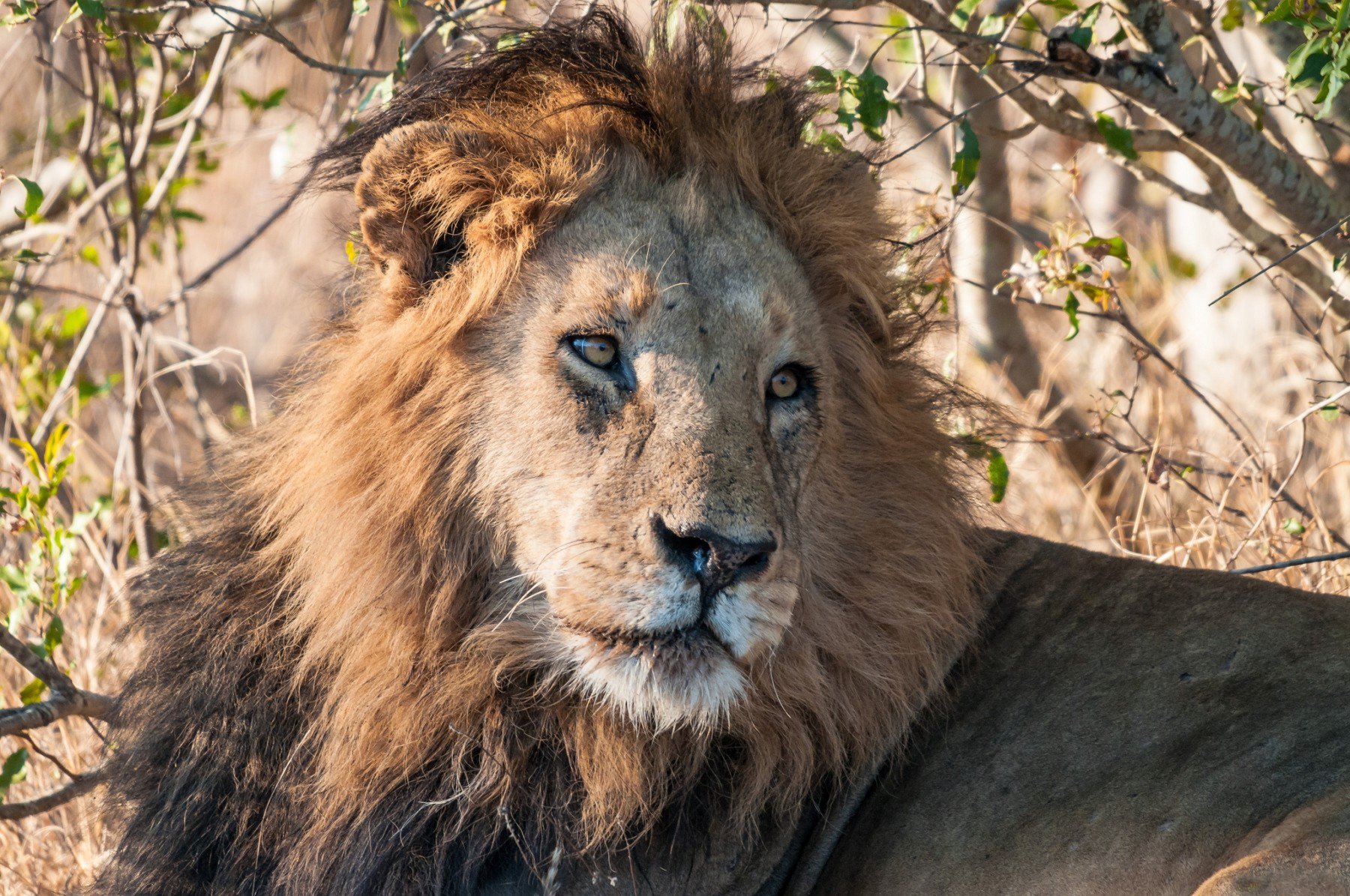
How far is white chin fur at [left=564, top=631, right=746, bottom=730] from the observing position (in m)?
2.84

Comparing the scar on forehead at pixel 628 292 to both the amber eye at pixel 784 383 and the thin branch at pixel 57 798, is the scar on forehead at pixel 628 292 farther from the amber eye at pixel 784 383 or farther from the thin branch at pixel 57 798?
the thin branch at pixel 57 798

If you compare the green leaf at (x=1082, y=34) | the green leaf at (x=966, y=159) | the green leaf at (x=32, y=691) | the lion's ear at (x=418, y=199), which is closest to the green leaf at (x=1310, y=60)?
the green leaf at (x=1082, y=34)

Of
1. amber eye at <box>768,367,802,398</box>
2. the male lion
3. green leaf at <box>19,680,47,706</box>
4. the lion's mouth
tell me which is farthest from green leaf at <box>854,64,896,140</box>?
green leaf at <box>19,680,47,706</box>

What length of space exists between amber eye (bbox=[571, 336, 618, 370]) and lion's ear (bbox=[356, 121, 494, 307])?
0.42 m

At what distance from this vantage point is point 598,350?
123 inches

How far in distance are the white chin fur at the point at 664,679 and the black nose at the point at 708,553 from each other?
0.15m

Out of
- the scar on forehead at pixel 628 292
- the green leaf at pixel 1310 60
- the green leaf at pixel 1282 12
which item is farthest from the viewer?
the green leaf at pixel 1282 12

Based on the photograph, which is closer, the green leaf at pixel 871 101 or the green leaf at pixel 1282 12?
the green leaf at pixel 1282 12

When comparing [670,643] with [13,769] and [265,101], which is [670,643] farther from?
[265,101]

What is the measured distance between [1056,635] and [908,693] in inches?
18.1

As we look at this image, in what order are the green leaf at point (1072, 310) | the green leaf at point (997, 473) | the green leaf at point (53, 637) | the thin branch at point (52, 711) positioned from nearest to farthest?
the thin branch at point (52, 711), the green leaf at point (997, 473), the green leaf at point (53, 637), the green leaf at point (1072, 310)

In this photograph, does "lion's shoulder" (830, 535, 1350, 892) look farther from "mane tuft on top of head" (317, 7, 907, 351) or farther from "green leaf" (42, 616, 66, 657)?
"green leaf" (42, 616, 66, 657)

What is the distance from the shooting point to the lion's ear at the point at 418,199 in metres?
3.12

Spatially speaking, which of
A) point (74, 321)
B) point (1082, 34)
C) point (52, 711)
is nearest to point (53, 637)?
point (52, 711)
